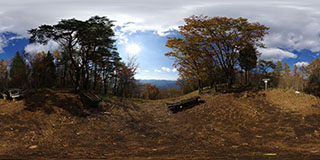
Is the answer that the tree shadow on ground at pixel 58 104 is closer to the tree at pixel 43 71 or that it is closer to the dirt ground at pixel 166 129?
the dirt ground at pixel 166 129

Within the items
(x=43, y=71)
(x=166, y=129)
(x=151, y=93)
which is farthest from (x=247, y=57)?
(x=151, y=93)

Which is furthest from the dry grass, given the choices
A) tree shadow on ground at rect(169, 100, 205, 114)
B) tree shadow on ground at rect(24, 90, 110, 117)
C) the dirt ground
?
tree shadow on ground at rect(24, 90, 110, 117)

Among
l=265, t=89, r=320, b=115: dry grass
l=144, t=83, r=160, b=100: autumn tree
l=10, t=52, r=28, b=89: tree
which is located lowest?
l=144, t=83, r=160, b=100: autumn tree

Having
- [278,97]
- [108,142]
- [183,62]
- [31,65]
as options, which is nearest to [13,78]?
[31,65]

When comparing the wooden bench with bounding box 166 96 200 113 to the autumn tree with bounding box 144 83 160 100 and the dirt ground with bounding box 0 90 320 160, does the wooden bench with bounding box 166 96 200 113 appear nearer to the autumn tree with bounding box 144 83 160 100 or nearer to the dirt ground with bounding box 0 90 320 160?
the dirt ground with bounding box 0 90 320 160

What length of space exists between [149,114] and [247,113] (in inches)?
260

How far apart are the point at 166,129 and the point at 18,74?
132ft

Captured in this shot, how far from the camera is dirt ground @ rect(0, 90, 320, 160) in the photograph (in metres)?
5.37

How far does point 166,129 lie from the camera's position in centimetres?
901

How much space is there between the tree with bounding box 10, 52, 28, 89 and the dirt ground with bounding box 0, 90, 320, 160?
2980cm

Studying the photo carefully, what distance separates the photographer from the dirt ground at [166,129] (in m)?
5.37

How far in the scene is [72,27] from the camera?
585 inches

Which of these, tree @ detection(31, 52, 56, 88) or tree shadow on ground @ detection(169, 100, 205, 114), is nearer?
tree shadow on ground @ detection(169, 100, 205, 114)

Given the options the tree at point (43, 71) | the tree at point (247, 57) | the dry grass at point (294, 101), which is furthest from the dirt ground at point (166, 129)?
the tree at point (43, 71)
